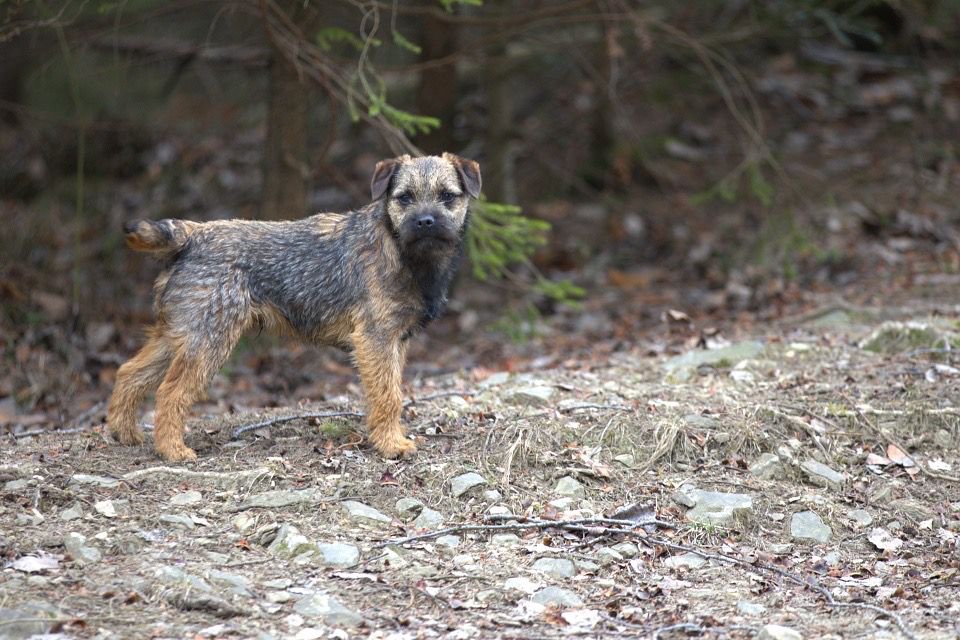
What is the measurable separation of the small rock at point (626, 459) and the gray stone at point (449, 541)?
147cm

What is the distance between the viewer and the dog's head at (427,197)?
721cm

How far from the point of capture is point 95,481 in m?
6.62

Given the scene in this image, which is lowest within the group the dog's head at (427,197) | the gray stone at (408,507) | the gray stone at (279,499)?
the gray stone at (408,507)

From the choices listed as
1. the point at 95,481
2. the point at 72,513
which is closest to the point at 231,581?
the point at 72,513

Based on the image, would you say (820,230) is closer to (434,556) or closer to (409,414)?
(409,414)

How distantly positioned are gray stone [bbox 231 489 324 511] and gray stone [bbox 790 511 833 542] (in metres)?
2.97

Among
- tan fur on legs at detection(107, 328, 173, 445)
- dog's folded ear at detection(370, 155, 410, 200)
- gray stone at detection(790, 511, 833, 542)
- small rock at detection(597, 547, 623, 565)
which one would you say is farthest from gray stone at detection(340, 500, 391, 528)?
gray stone at detection(790, 511, 833, 542)

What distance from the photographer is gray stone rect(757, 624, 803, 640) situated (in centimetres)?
532

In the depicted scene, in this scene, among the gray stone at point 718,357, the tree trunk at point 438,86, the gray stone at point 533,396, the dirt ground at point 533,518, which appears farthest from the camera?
the tree trunk at point 438,86

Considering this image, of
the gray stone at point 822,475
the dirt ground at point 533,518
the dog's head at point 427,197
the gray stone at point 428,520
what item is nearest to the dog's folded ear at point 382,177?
the dog's head at point 427,197

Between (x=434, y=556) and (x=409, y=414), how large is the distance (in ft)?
6.77

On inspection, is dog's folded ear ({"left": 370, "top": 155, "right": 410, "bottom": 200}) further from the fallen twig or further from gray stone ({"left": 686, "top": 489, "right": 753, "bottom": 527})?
gray stone ({"left": 686, "top": 489, "right": 753, "bottom": 527})

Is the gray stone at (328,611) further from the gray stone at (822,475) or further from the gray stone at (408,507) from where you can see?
the gray stone at (822,475)

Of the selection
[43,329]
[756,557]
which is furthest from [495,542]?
[43,329]
